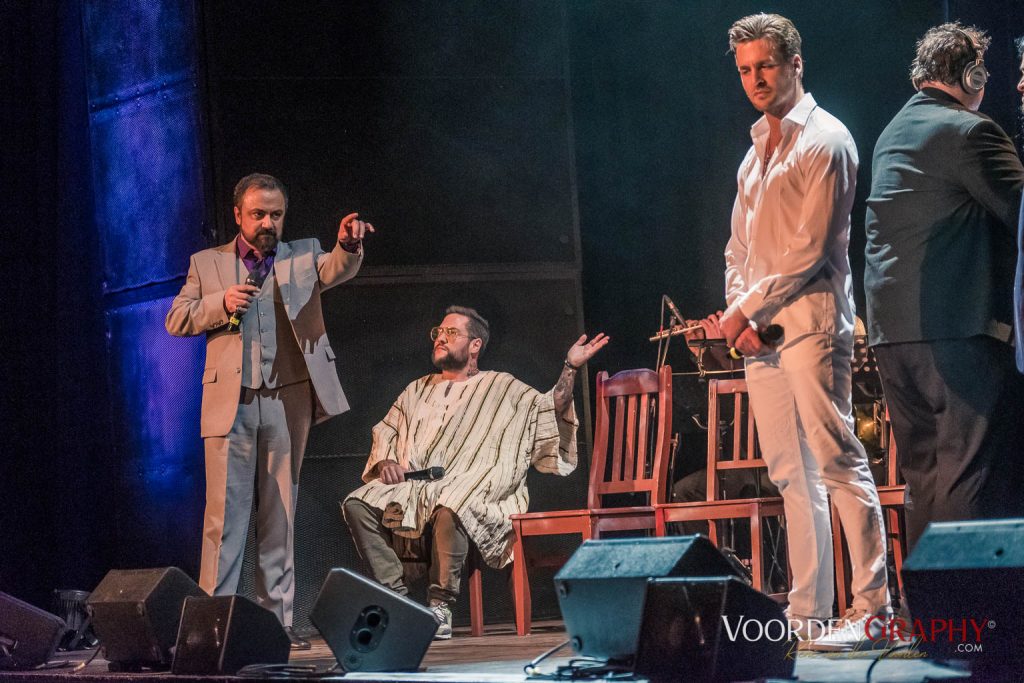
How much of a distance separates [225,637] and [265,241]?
174 centimetres

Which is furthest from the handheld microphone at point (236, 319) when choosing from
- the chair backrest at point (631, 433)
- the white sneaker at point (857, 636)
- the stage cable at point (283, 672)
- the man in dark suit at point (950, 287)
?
the white sneaker at point (857, 636)

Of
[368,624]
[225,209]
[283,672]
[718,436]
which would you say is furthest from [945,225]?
[225,209]

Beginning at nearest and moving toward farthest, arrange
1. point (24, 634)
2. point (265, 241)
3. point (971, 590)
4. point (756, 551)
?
1. point (971, 590)
2. point (24, 634)
3. point (265, 241)
4. point (756, 551)

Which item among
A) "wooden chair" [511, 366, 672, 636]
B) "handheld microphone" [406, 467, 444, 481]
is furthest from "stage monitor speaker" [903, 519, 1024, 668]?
"handheld microphone" [406, 467, 444, 481]

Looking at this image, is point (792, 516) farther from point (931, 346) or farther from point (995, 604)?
point (995, 604)

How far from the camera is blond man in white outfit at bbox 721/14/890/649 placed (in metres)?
3.08

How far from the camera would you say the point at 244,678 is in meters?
3.05

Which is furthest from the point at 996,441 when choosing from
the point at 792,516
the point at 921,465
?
the point at 792,516

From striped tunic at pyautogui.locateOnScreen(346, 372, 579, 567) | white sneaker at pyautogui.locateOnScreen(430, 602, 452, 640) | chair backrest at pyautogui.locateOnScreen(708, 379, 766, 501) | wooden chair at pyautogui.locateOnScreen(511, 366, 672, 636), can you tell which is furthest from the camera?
chair backrest at pyautogui.locateOnScreen(708, 379, 766, 501)

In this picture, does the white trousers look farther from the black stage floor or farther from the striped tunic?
the striped tunic

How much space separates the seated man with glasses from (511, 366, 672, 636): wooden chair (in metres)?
0.12

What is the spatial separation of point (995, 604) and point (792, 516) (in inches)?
36.6

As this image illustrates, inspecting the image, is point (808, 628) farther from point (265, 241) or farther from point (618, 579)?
point (265, 241)

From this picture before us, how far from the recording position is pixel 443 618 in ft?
15.6
